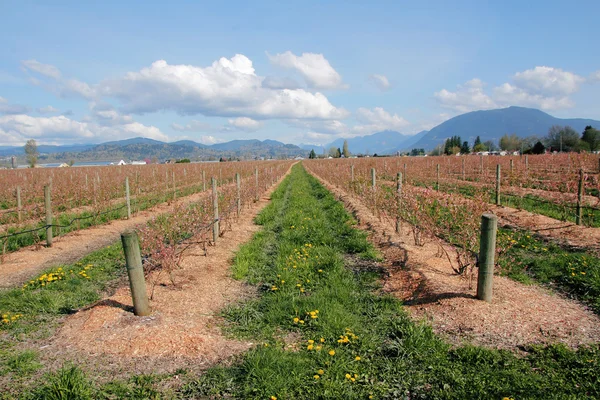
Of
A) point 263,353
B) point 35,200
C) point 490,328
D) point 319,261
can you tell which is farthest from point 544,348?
point 35,200

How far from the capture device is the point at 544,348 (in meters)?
3.59

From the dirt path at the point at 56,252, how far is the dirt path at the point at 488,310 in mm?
4954

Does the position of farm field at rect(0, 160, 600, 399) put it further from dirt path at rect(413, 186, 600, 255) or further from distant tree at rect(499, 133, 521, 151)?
distant tree at rect(499, 133, 521, 151)

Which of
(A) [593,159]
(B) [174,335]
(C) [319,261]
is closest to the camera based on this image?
(B) [174,335]

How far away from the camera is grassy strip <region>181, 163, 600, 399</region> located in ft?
10.1

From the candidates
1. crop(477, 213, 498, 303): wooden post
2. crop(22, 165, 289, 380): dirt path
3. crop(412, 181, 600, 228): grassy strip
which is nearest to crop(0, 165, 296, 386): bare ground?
crop(22, 165, 289, 380): dirt path

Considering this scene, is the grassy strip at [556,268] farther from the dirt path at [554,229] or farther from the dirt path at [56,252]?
the dirt path at [56,252]

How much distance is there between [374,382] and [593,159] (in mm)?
22413

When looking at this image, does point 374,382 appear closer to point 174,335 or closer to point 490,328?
point 490,328

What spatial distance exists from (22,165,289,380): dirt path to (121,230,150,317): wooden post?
0.44 ft

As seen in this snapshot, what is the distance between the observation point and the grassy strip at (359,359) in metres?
3.08

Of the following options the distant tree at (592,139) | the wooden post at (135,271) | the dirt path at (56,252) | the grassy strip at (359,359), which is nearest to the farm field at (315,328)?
the grassy strip at (359,359)

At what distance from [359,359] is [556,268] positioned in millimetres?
4432

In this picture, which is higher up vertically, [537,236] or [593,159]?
[593,159]
